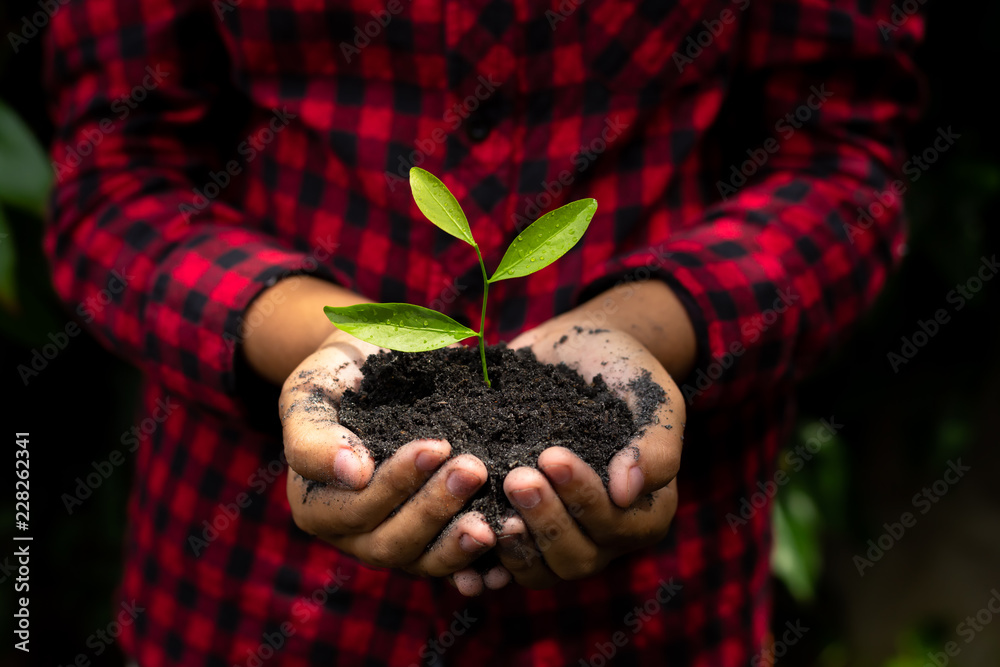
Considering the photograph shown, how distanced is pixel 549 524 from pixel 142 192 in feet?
1.79

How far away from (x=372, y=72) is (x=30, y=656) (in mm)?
1459

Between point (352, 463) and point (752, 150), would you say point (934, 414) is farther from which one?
point (352, 463)

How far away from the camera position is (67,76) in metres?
0.78

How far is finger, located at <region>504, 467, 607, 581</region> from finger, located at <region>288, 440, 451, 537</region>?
5 centimetres

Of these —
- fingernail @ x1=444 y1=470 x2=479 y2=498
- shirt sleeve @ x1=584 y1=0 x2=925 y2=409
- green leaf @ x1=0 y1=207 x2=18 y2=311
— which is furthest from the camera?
green leaf @ x1=0 y1=207 x2=18 y2=311

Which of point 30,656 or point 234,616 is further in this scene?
point 30,656

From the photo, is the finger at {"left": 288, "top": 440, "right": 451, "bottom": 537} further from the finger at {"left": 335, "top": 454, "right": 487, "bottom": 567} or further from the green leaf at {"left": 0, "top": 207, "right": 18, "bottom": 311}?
the green leaf at {"left": 0, "top": 207, "right": 18, "bottom": 311}

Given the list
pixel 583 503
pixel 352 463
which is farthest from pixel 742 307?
pixel 352 463

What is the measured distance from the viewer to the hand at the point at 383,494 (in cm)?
48

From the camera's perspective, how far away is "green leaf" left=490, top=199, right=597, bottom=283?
0.55 m

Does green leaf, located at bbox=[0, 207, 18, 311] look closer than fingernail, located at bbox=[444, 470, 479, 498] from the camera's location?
No

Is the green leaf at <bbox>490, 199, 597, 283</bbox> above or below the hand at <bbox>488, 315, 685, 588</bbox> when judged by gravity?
above

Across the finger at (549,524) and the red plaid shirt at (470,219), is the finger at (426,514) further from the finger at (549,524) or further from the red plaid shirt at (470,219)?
the red plaid shirt at (470,219)

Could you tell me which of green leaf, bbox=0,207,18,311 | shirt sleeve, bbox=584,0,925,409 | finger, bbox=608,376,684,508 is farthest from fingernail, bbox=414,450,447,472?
green leaf, bbox=0,207,18,311
